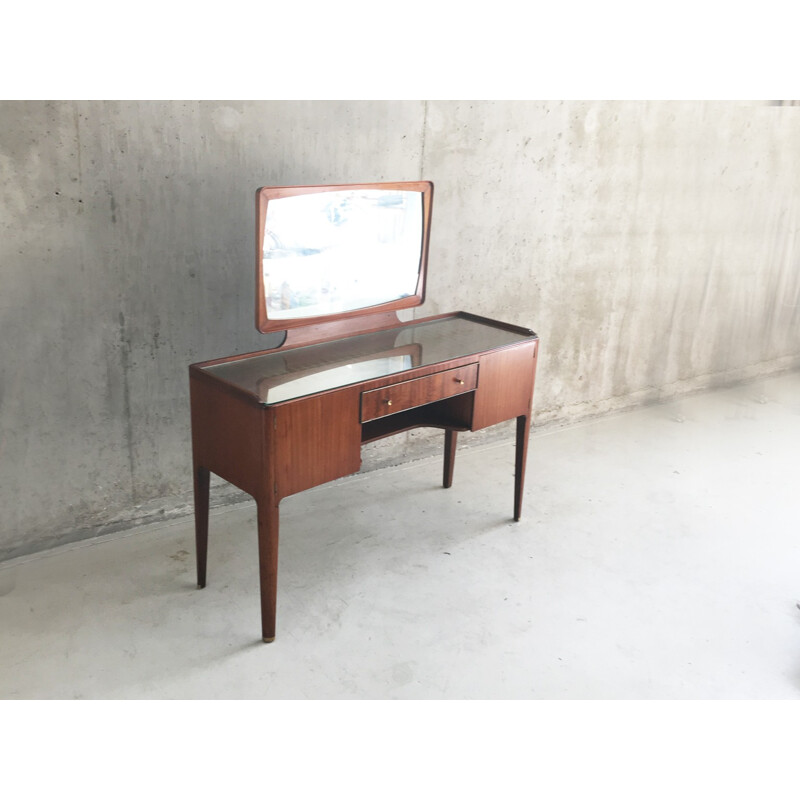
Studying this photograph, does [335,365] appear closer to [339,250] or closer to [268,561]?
[339,250]

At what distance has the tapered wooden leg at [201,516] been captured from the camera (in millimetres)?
2551

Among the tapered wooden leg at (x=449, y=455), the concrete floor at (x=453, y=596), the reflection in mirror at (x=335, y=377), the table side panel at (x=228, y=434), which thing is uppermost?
the reflection in mirror at (x=335, y=377)

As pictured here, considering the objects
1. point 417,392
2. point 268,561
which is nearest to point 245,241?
point 417,392

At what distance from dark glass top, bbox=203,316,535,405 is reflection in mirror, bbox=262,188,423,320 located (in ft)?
0.42

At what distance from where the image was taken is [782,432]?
416cm

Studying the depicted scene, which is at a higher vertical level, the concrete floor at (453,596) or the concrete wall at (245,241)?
the concrete wall at (245,241)

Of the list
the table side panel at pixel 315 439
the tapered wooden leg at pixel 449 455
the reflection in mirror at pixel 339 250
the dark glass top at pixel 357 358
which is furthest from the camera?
the tapered wooden leg at pixel 449 455

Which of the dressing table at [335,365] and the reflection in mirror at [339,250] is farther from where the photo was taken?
the reflection in mirror at [339,250]

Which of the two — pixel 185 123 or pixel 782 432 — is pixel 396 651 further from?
pixel 782 432

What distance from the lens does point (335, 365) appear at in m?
2.54

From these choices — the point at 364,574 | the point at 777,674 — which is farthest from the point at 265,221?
the point at 777,674

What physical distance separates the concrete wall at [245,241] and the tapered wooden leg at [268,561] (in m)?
0.78

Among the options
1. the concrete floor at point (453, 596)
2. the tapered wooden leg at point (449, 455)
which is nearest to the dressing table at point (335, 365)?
the concrete floor at point (453, 596)

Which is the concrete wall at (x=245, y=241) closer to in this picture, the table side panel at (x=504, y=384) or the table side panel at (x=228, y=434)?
the table side panel at (x=228, y=434)
